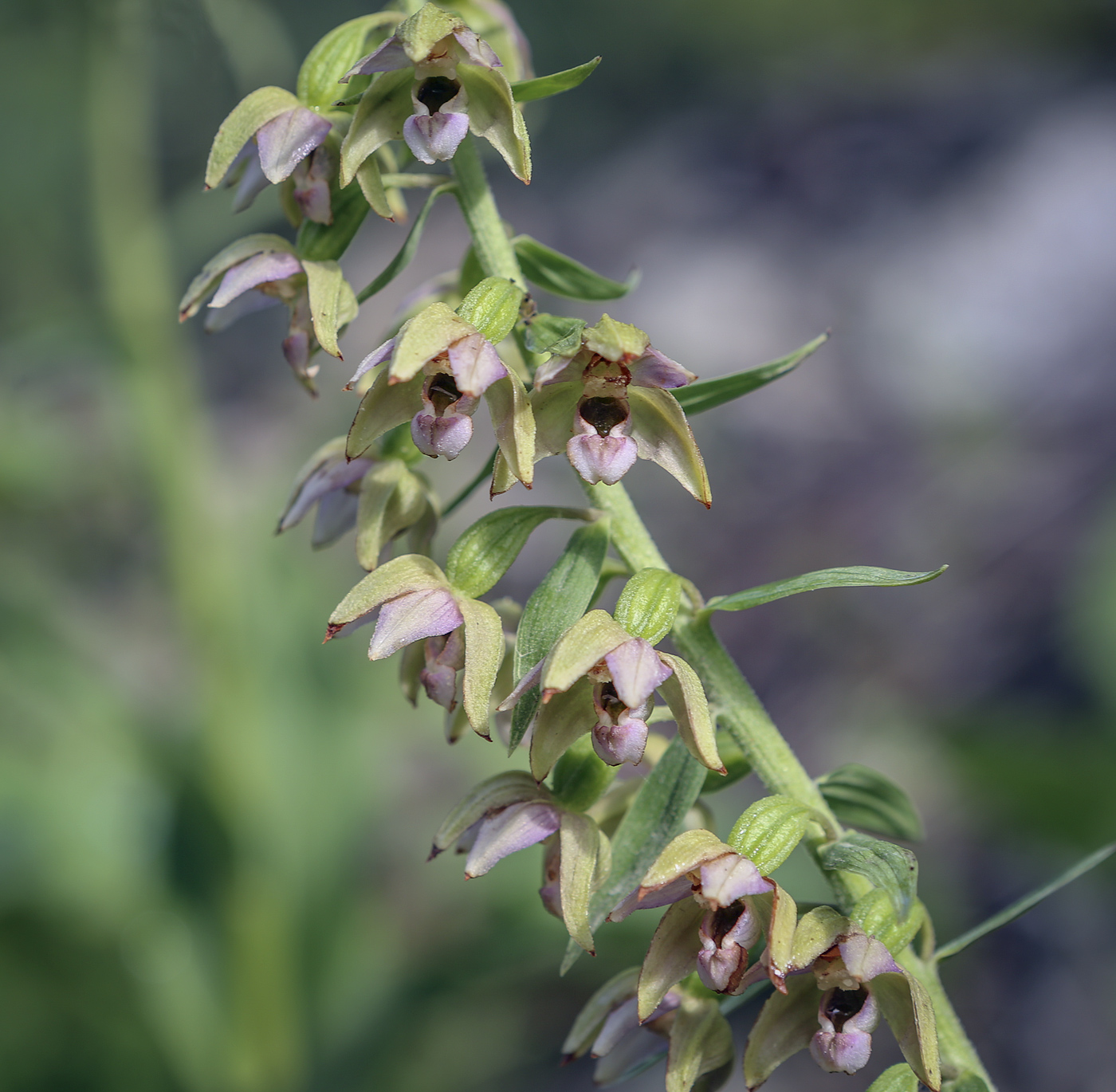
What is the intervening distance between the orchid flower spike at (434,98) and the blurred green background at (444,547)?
4.26 ft

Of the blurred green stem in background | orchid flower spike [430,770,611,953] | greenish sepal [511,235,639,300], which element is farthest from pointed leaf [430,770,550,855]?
the blurred green stem in background

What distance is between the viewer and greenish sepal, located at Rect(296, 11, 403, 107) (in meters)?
1.19

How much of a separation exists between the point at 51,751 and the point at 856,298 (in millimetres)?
5150

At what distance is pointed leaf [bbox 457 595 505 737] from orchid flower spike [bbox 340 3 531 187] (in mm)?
416

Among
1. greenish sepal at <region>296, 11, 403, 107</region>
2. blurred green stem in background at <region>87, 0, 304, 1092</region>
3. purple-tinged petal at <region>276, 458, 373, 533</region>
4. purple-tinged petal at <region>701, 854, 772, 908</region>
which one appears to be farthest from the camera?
blurred green stem in background at <region>87, 0, 304, 1092</region>

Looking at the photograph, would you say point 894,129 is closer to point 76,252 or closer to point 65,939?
point 76,252

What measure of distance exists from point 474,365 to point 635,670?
296mm

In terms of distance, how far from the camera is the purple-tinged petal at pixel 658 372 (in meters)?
0.94

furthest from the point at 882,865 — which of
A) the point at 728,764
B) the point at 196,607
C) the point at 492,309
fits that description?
the point at 196,607

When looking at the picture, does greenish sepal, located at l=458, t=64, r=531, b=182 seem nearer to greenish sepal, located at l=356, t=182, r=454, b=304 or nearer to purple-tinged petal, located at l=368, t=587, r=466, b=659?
greenish sepal, located at l=356, t=182, r=454, b=304

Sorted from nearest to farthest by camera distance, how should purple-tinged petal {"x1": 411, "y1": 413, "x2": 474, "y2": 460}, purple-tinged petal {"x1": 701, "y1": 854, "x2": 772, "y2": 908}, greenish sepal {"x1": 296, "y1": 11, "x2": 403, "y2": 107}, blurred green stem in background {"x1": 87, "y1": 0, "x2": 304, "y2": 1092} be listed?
purple-tinged petal {"x1": 701, "y1": 854, "x2": 772, "y2": 908} → purple-tinged petal {"x1": 411, "y1": 413, "x2": 474, "y2": 460} → greenish sepal {"x1": 296, "y1": 11, "x2": 403, "y2": 107} → blurred green stem in background {"x1": 87, "y1": 0, "x2": 304, "y2": 1092}

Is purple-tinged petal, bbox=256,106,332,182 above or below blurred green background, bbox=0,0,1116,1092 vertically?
above

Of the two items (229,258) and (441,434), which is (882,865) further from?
(229,258)

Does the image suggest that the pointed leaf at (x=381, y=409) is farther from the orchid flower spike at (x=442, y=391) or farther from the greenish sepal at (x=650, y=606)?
the greenish sepal at (x=650, y=606)
